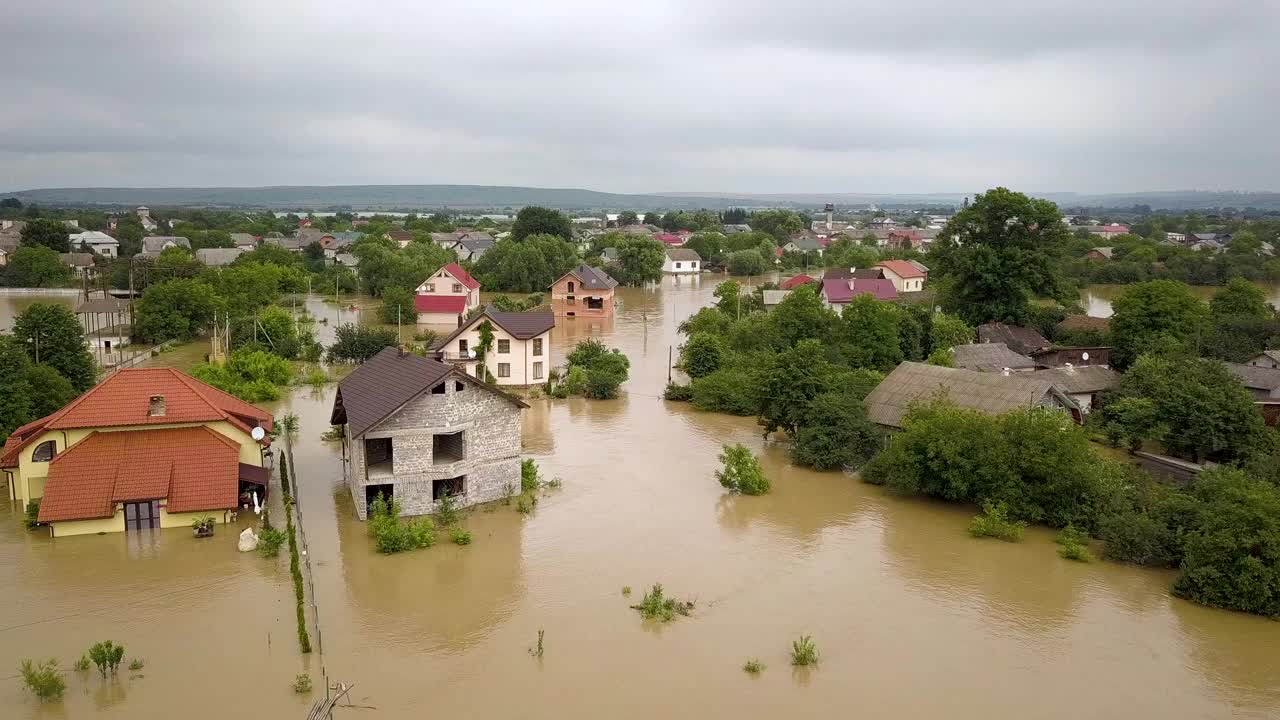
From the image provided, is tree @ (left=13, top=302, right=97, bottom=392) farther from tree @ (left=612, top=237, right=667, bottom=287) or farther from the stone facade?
tree @ (left=612, top=237, right=667, bottom=287)

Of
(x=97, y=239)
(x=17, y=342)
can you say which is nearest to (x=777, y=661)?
(x=17, y=342)

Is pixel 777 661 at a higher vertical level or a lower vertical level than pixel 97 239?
lower

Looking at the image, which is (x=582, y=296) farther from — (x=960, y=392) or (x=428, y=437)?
(x=428, y=437)

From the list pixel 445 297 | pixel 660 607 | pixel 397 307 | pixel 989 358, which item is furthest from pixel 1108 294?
pixel 660 607

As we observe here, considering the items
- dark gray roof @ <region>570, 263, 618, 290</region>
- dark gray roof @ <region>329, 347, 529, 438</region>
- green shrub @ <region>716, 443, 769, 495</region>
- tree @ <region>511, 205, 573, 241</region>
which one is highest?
tree @ <region>511, 205, 573, 241</region>

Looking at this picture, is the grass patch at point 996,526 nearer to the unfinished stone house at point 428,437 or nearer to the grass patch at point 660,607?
the grass patch at point 660,607

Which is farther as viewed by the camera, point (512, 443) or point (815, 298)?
point (815, 298)

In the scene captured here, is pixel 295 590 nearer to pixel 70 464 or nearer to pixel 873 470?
pixel 70 464

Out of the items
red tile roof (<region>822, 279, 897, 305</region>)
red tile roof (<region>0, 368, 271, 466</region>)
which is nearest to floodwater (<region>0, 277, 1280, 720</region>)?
red tile roof (<region>0, 368, 271, 466</region>)
